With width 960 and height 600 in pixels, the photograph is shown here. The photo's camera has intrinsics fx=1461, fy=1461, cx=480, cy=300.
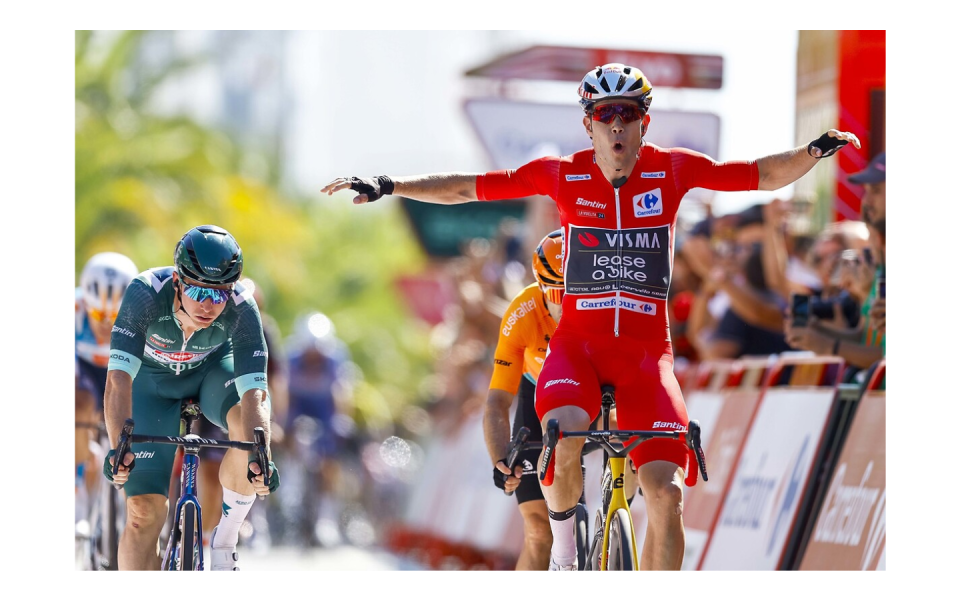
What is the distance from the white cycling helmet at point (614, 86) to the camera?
23.2ft

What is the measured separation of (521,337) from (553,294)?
1.26 feet

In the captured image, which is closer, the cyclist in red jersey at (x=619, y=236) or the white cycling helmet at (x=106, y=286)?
the cyclist in red jersey at (x=619, y=236)

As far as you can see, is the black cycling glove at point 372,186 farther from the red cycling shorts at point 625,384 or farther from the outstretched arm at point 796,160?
the outstretched arm at point 796,160

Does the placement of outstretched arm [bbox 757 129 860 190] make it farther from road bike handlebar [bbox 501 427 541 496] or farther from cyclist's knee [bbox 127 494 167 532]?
cyclist's knee [bbox 127 494 167 532]

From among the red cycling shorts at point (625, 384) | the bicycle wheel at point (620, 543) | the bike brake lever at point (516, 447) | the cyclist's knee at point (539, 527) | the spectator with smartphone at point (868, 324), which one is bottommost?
the cyclist's knee at point (539, 527)

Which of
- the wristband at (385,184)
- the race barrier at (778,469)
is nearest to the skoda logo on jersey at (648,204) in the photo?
the wristband at (385,184)

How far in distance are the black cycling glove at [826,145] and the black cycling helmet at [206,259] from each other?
2.86 meters

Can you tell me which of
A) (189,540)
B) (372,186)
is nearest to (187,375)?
(189,540)

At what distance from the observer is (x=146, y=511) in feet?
26.0

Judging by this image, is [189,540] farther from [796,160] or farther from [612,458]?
[796,160]

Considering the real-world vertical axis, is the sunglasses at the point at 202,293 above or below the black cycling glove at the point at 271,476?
above

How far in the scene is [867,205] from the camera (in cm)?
920
